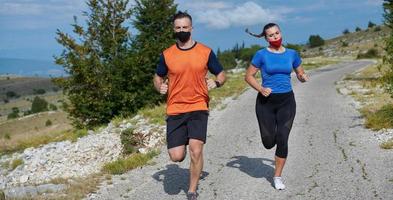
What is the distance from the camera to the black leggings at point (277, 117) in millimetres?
7285

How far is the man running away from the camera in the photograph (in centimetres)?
650

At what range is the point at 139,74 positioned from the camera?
24594 mm

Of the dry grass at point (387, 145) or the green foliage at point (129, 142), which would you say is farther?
the green foliage at point (129, 142)

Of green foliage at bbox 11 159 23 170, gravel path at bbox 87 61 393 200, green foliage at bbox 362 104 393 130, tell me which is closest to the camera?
gravel path at bbox 87 61 393 200

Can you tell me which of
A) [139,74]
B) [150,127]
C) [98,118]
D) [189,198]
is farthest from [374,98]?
[189,198]

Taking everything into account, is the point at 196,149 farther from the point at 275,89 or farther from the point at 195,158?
the point at 275,89

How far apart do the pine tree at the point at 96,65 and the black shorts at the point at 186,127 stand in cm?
1785

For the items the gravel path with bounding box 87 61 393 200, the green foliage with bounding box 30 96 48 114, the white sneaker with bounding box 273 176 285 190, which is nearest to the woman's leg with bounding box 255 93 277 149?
the white sneaker with bounding box 273 176 285 190

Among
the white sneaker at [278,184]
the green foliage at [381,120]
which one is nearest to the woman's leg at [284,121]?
the white sneaker at [278,184]

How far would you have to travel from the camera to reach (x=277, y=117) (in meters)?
7.36

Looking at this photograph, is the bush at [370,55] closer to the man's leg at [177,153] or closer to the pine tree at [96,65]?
the pine tree at [96,65]

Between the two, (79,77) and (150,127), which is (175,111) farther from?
(79,77)

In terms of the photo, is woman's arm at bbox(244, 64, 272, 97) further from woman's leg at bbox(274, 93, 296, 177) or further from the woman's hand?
woman's leg at bbox(274, 93, 296, 177)

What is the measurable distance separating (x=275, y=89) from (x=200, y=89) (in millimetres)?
1212
